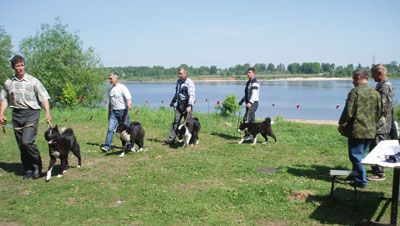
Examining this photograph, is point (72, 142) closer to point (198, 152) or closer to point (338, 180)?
point (198, 152)

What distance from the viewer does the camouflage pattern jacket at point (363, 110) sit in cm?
520

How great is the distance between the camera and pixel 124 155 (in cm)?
815

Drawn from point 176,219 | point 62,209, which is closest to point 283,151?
point 176,219

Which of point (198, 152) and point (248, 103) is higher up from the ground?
point (248, 103)

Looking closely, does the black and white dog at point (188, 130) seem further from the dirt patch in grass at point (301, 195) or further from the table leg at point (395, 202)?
the table leg at point (395, 202)

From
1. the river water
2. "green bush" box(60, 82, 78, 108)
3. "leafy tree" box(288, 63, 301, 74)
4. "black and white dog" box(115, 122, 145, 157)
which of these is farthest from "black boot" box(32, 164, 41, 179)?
"leafy tree" box(288, 63, 301, 74)

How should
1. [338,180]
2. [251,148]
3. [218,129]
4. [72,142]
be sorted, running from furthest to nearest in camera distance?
[218,129], [251,148], [72,142], [338,180]

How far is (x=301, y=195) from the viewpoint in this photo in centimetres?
518

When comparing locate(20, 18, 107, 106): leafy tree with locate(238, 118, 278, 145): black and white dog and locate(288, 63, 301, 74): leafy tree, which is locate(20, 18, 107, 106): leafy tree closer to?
locate(238, 118, 278, 145): black and white dog

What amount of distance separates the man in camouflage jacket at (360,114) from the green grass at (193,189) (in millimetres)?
855

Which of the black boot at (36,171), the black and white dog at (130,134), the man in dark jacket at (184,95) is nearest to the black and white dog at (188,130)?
the man in dark jacket at (184,95)

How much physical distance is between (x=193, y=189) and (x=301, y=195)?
184 centimetres

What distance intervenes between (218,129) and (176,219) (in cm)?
769

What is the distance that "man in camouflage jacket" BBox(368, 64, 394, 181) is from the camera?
5742 mm
